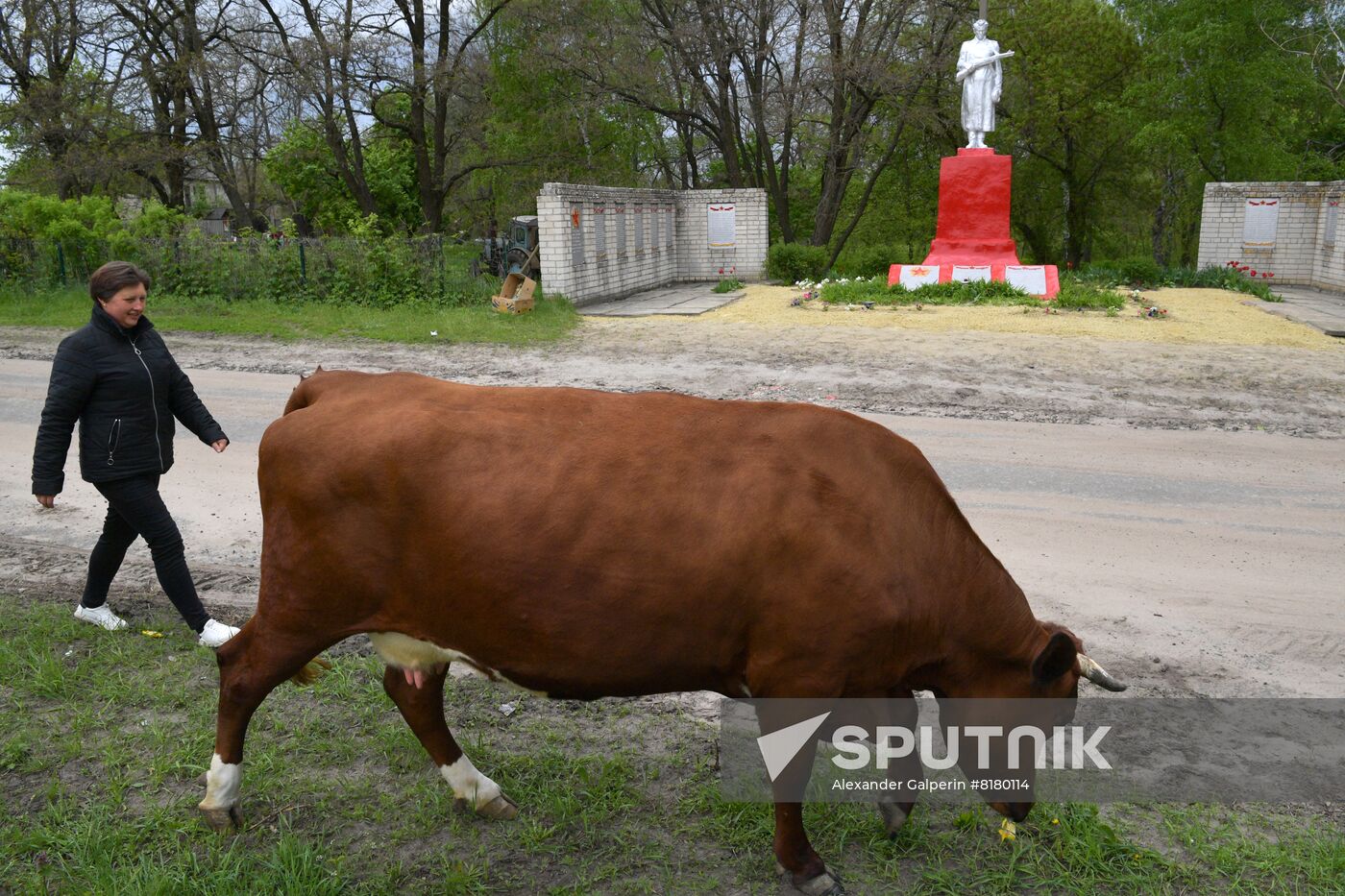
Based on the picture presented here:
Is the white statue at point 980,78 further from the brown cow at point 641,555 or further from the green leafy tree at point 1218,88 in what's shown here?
the brown cow at point 641,555

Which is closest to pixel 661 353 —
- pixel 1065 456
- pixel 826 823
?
pixel 1065 456

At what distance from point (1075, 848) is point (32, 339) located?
15917 millimetres

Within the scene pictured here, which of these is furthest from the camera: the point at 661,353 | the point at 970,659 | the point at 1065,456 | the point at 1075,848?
the point at 661,353

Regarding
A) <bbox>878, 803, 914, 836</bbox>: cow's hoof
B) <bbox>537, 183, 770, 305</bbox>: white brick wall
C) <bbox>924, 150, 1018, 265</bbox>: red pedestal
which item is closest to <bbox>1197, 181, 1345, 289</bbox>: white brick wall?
<bbox>924, 150, 1018, 265</bbox>: red pedestal

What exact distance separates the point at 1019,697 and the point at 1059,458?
562 cm

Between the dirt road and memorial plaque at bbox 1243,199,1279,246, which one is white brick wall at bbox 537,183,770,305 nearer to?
the dirt road

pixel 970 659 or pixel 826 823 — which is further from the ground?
pixel 970 659

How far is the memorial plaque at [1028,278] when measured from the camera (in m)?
19.5

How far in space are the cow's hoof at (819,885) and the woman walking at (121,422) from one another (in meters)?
3.00

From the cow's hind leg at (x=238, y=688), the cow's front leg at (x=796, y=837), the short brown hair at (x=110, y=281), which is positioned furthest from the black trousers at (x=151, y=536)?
the cow's front leg at (x=796, y=837)

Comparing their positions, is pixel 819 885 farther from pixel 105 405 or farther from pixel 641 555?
pixel 105 405

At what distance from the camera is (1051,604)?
5.39 meters

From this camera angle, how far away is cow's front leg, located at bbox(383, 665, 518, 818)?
11.6 feet

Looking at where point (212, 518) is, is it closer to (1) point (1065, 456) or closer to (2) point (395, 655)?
(2) point (395, 655)
